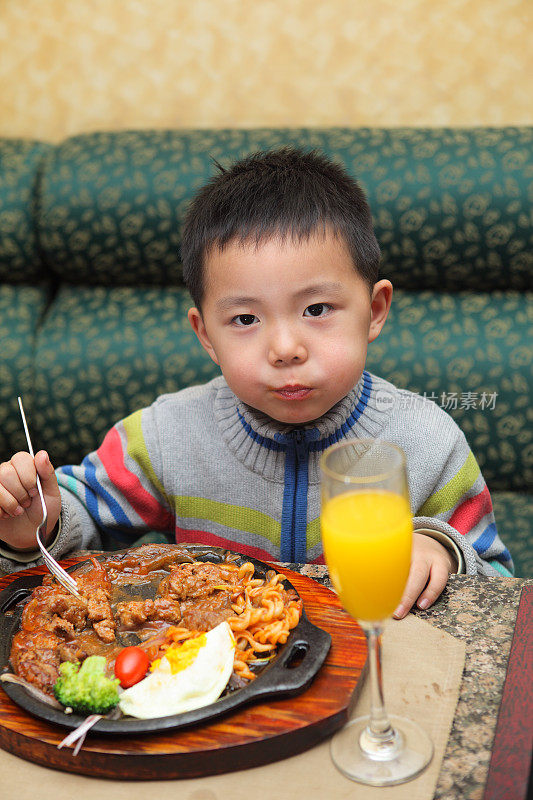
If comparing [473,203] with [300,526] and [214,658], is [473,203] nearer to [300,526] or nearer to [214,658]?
[300,526]

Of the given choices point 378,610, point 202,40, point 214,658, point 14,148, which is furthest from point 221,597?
point 202,40

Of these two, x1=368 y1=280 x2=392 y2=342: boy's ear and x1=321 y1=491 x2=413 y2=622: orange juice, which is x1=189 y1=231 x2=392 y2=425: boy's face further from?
x1=321 y1=491 x2=413 y2=622: orange juice

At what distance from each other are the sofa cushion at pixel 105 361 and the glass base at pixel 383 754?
1.59 m

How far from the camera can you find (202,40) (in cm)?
278

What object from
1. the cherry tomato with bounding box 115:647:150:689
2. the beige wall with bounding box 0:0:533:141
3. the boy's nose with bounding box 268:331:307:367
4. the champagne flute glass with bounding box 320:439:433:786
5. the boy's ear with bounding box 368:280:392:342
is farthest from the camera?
the beige wall with bounding box 0:0:533:141

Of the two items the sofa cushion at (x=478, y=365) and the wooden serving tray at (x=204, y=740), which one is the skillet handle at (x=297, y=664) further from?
the sofa cushion at (x=478, y=365)

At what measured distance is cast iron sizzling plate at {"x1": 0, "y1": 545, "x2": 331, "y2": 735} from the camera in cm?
85

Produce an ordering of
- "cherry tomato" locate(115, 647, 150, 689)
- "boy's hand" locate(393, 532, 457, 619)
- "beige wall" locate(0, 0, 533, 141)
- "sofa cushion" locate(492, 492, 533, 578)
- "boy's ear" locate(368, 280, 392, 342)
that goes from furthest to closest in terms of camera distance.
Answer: "beige wall" locate(0, 0, 533, 141), "sofa cushion" locate(492, 492, 533, 578), "boy's ear" locate(368, 280, 392, 342), "boy's hand" locate(393, 532, 457, 619), "cherry tomato" locate(115, 647, 150, 689)

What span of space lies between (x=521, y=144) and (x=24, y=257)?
4.91ft

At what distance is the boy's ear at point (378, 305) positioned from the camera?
1433 millimetres

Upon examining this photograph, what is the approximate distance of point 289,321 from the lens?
4.08 feet

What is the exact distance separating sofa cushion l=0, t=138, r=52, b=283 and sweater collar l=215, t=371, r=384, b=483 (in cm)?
122

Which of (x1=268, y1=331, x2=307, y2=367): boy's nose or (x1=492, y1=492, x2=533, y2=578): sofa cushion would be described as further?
(x1=492, y1=492, x2=533, y2=578): sofa cushion

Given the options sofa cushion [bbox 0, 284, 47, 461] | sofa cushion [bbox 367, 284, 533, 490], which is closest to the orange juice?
sofa cushion [bbox 367, 284, 533, 490]
